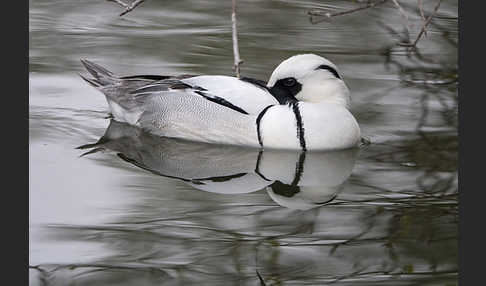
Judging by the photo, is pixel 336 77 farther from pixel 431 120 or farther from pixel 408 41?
pixel 408 41

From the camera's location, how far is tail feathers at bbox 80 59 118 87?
9.48 m

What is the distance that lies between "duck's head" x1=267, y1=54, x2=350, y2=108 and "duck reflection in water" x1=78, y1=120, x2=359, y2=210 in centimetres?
44

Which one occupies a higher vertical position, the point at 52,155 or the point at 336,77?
the point at 336,77

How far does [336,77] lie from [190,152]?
1.28 metres

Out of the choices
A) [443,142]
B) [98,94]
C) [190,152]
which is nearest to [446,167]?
[443,142]

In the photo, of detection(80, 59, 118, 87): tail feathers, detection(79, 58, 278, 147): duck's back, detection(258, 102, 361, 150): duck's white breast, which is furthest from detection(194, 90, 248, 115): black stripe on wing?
detection(80, 59, 118, 87): tail feathers

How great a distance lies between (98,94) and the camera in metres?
9.93

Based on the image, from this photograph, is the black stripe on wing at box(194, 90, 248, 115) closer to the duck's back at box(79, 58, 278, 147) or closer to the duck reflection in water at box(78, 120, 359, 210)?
the duck's back at box(79, 58, 278, 147)

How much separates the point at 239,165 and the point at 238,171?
0.13 m

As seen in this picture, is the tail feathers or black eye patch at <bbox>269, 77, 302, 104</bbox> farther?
the tail feathers

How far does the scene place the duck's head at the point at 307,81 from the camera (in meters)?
8.77

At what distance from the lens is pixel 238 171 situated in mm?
8344

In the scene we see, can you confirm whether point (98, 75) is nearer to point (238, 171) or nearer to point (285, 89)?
point (285, 89)

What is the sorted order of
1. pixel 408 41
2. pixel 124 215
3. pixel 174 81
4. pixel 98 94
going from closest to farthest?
pixel 124 215
pixel 174 81
pixel 98 94
pixel 408 41
